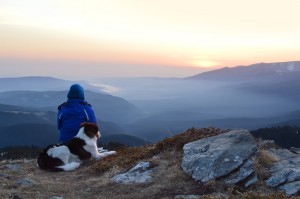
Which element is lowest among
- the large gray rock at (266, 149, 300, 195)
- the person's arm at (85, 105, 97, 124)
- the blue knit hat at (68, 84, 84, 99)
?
the large gray rock at (266, 149, 300, 195)

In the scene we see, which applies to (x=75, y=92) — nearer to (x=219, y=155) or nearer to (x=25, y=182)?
(x=25, y=182)

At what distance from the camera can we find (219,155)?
10859mm

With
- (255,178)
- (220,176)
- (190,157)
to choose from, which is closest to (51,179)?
(190,157)

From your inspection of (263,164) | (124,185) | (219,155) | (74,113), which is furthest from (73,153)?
(263,164)

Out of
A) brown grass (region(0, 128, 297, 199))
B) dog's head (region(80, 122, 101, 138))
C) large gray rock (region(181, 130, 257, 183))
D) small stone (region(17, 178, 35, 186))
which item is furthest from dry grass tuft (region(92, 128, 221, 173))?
small stone (region(17, 178, 35, 186))

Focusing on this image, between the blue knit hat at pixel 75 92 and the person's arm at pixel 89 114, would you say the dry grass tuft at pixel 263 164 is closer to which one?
the person's arm at pixel 89 114

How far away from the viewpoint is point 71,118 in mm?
15633

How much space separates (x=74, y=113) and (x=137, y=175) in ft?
17.1

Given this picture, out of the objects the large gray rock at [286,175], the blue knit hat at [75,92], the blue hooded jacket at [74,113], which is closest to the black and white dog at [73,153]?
the blue hooded jacket at [74,113]

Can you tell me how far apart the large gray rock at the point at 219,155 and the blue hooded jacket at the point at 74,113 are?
4.87m

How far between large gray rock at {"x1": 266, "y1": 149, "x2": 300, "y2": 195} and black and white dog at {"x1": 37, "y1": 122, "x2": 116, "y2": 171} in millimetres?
6333

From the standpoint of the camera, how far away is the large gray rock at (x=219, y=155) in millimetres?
10219

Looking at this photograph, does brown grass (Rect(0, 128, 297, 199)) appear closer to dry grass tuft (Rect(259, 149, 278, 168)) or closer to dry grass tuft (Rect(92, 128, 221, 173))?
dry grass tuft (Rect(92, 128, 221, 173))

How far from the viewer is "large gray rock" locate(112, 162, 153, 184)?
10.9 meters
